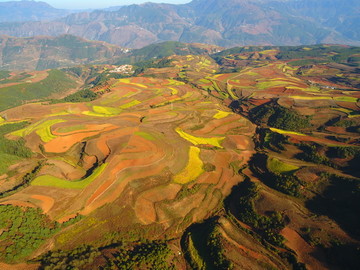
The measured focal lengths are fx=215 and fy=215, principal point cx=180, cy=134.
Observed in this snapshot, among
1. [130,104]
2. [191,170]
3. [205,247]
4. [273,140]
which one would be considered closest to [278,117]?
[273,140]

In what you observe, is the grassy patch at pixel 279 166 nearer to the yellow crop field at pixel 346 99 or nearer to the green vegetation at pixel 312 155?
the green vegetation at pixel 312 155

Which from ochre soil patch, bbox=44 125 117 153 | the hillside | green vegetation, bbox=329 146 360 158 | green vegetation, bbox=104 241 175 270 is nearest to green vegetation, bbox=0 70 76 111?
the hillside

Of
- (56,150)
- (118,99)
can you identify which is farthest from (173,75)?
(56,150)

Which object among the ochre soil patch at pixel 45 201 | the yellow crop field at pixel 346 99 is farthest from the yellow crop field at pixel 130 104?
the yellow crop field at pixel 346 99

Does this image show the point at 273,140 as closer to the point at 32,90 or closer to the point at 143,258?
the point at 143,258

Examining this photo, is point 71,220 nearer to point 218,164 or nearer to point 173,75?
point 218,164

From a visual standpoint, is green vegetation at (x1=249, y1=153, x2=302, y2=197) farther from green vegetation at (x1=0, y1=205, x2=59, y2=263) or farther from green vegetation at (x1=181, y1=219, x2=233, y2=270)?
green vegetation at (x1=0, y1=205, x2=59, y2=263)
